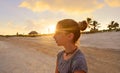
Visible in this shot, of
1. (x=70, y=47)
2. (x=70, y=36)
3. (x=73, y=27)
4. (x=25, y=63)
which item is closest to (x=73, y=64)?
(x=70, y=47)

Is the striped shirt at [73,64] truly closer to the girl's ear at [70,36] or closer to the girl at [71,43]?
the girl at [71,43]

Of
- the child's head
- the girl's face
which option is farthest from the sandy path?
the child's head

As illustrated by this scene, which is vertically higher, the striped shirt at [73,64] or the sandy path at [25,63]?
the striped shirt at [73,64]

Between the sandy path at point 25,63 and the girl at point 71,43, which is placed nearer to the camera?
the girl at point 71,43

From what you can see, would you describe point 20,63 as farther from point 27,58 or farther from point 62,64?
point 62,64

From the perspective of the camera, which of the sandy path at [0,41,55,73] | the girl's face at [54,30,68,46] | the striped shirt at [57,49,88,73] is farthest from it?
the sandy path at [0,41,55,73]

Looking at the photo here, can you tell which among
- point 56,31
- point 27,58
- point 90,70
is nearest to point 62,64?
point 56,31

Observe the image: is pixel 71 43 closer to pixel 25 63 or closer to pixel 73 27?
pixel 73 27

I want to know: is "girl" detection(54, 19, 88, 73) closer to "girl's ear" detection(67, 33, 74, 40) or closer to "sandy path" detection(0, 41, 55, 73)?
"girl's ear" detection(67, 33, 74, 40)

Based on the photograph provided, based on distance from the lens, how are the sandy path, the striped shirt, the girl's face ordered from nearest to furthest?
the striped shirt → the girl's face → the sandy path

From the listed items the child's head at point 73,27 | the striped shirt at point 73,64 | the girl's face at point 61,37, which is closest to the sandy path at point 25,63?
the striped shirt at point 73,64

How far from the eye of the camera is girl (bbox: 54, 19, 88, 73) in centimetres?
360

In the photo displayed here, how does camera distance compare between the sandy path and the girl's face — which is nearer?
the girl's face

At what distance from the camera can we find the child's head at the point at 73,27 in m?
3.64
